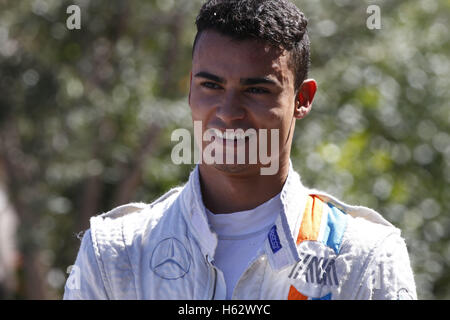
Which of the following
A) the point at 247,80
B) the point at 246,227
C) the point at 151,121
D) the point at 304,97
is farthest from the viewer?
the point at 151,121

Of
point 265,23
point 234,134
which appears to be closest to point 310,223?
point 234,134

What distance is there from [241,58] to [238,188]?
1.22ft

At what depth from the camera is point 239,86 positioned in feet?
6.37

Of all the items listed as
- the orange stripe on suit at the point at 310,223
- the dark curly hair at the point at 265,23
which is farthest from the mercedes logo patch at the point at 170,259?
the dark curly hair at the point at 265,23

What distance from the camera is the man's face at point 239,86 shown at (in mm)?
1934

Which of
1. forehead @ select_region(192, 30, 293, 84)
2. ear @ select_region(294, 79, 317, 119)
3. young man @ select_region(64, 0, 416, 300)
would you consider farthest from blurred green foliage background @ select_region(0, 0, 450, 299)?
forehead @ select_region(192, 30, 293, 84)

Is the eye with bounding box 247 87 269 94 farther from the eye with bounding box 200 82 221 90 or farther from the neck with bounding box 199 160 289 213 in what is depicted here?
the neck with bounding box 199 160 289 213

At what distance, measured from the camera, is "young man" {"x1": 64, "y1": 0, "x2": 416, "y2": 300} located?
75.9 inches

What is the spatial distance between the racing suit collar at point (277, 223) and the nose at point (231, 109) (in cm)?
24

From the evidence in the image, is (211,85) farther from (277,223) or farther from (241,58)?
(277,223)

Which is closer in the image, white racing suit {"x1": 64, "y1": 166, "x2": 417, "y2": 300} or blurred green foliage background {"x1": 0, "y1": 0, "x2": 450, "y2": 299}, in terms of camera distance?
white racing suit {"x1": 64, "y1": 166, "x2": 417, "y2": 300}

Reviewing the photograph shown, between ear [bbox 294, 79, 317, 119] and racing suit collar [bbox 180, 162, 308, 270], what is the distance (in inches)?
6.9

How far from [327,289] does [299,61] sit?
0.64m

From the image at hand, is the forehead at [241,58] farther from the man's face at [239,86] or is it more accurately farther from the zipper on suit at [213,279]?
the zipper on suit at [213,279]
